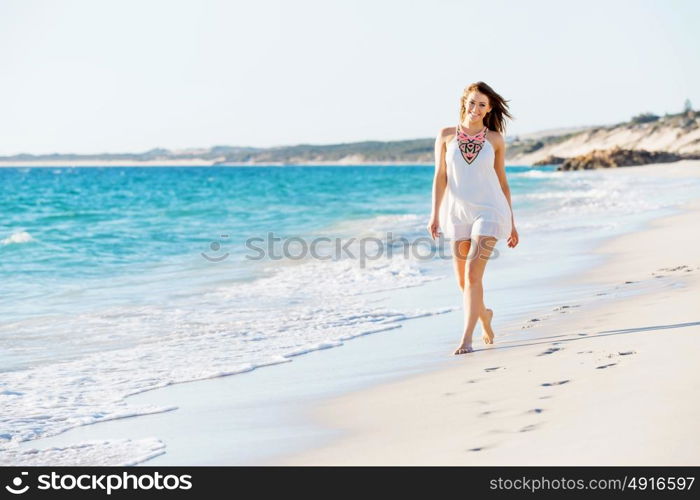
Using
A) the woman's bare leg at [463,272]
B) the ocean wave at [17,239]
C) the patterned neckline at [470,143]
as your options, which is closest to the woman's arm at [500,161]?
the patterned neckline at [470,143]

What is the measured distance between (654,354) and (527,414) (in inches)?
48.5

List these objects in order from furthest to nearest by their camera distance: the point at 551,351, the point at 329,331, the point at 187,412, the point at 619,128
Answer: the point at 619,128 → the point at 329,331 → the point at 551,351 → the point at 187,412

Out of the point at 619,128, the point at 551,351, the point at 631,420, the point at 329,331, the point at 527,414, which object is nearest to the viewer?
the point at 631,420

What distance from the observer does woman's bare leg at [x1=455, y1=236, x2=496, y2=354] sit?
6055 millimetres

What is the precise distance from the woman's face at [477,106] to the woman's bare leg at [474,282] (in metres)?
0.81

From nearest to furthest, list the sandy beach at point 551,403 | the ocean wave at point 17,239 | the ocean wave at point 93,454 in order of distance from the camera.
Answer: the sandy beach at point 551,403 < the ocean wave at point 93,454 < the ocean wave at point 17,239

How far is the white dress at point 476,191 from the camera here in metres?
5.95

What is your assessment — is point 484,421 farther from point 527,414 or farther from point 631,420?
point 631,420

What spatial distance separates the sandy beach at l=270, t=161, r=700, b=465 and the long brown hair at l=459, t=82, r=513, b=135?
152cm

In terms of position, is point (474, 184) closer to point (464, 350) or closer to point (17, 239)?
point (464, 350)

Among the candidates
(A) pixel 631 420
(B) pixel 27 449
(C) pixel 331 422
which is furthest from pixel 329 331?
(A) pixel 631 420

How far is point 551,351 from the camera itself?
570 cm

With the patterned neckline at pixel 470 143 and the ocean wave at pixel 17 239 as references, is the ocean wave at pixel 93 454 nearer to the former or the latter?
the patterned neckline at pixel 470 143

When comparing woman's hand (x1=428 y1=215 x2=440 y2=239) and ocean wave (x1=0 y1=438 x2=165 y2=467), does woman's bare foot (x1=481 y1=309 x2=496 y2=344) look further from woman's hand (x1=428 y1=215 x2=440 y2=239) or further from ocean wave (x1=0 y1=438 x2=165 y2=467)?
ocean wave (x1=0 y1=438 x2=165 y2=467)
